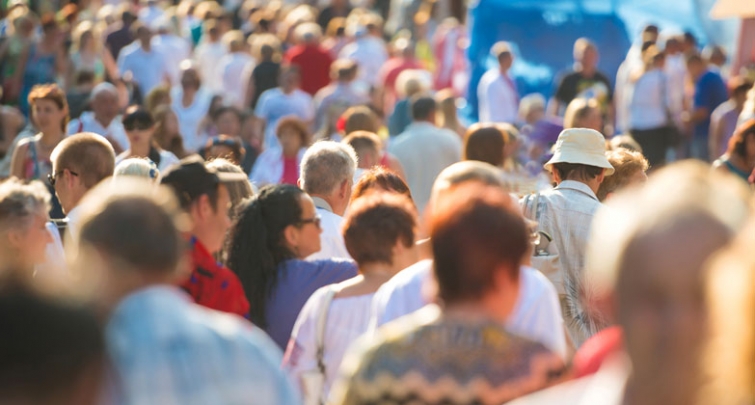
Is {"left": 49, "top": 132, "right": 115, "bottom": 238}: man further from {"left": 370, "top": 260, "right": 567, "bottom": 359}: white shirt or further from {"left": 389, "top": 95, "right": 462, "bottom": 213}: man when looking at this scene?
{"left": 389, "top": 95, "right": 462, "bottom": 213}: man

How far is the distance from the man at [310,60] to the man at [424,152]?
20.9 ft

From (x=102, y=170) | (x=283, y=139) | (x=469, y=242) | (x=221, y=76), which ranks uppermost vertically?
(x=469, y=242)

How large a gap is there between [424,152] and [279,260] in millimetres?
5748

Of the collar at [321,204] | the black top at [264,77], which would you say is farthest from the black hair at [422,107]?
the black top at [264,77]

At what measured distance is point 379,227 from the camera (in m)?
4.84

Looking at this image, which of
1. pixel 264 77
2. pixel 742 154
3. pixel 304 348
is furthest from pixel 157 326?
pixel 264 77

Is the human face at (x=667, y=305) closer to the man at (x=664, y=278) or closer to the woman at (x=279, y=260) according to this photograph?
the man at (x=664, y=278)

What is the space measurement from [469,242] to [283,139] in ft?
25.3

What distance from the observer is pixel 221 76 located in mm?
18062

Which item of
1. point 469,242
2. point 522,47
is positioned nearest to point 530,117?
point 522,47

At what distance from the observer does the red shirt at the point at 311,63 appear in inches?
691

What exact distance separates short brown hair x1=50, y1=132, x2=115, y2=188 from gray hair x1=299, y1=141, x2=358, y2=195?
1007mm

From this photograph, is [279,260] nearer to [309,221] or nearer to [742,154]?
[309,221]

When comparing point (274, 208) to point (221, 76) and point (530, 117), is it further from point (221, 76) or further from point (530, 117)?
point (221, 76)
